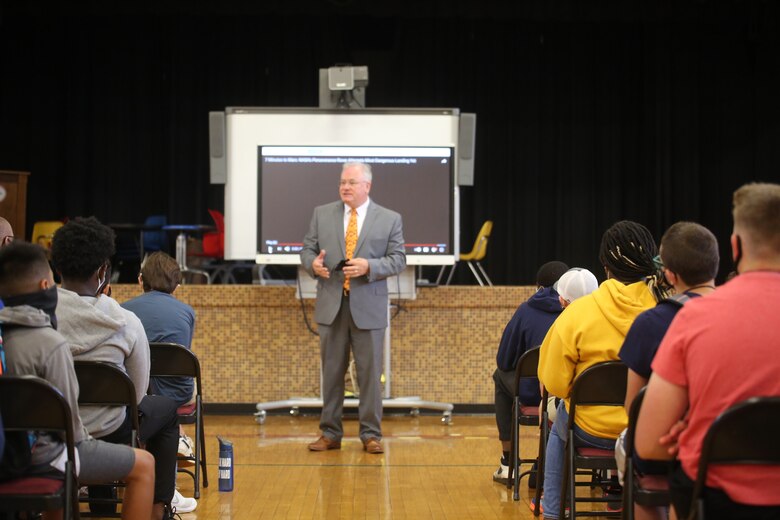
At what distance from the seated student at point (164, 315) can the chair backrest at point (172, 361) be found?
21cm

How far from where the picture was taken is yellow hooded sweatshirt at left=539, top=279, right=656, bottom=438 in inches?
113

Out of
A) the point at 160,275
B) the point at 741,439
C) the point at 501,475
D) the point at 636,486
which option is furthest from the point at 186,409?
the point at 741,439

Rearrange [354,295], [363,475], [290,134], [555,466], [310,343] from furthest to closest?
[290,134], [310,343], [354,295], [363,475], [555,466]

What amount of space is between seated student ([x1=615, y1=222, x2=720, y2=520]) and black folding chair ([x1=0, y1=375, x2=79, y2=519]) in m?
1.36

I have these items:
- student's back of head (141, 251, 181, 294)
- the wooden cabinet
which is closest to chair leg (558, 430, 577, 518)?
student's back of head (141, 251, 181, 294)

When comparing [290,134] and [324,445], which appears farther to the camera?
[290,134]

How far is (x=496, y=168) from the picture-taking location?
11.2 metres

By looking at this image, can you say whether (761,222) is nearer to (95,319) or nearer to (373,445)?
(95,319)

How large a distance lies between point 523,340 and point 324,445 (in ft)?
4.95

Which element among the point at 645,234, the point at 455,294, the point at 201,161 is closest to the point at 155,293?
the point at 645,234

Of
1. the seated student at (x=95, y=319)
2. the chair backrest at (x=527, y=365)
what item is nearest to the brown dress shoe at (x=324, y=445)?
the chair backrest at (x=527, y=365)

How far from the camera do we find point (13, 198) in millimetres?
8867

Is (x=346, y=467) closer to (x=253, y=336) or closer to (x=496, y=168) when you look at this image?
(x=253, y=336)

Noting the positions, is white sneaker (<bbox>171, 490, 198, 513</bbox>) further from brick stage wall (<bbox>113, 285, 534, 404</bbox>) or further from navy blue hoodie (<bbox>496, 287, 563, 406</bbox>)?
brick stage wall (<bbox>113, 285, 534, 404</bbox>)
